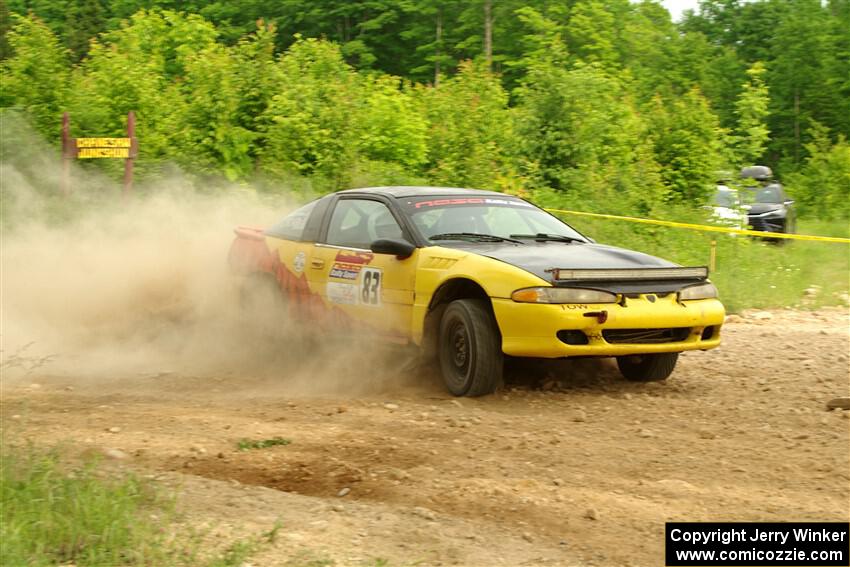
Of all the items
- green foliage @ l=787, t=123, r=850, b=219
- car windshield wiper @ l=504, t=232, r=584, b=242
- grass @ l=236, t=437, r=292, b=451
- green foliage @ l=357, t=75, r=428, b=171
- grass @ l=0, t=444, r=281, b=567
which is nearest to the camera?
grass @ l=0, t=444, r=281, b=567

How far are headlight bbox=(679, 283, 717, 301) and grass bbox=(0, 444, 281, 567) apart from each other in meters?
4.19

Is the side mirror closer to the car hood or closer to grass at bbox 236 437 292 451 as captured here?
the car hood

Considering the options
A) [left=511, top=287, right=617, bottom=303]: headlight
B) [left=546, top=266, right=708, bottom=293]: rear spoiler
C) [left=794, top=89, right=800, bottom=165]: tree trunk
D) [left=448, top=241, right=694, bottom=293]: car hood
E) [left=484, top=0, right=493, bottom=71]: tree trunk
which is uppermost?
[left=484, top=0, right=493, bottom=71]: tree trunk

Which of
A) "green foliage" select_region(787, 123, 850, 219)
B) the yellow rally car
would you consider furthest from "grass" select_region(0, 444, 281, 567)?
"green foliage" select_region(787, 123, 850, 219)

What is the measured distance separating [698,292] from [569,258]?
972 millimetres

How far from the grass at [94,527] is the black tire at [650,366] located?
443cm

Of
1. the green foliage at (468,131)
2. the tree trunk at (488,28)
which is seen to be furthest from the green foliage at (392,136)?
the tree trunk at (488,28)

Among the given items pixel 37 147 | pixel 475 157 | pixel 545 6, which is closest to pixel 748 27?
pixel 545 6

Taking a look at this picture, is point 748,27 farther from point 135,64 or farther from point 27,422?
point 27,422

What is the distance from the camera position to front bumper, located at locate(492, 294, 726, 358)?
24.2ft

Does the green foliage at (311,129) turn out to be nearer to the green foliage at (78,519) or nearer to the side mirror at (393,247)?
the side mirror at (393,247)

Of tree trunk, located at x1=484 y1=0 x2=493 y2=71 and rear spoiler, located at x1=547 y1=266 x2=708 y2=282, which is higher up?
tree trunk, located at x1=484 y1=0 x2=493 y2=71

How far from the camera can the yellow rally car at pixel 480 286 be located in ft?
24.5

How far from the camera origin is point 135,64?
21109 millimetres
